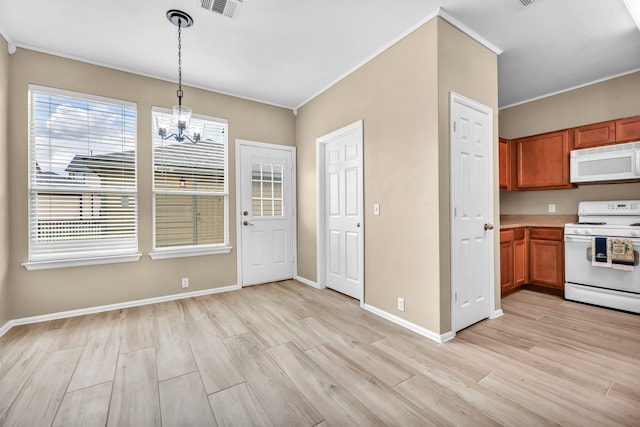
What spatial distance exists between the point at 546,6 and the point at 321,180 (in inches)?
112

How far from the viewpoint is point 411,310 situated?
2.73 metres

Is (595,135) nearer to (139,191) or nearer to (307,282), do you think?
(307,282)

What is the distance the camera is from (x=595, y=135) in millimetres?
3604

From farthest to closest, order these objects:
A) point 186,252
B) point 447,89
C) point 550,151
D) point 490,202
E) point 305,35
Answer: point 550,151 < point 186,252 < point 490,202 < point 305,35 < point 447,89

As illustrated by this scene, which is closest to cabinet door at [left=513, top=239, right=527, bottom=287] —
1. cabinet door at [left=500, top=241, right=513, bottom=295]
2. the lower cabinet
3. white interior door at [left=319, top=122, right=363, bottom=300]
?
the lower cabinet

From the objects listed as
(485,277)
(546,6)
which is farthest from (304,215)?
(546,6)

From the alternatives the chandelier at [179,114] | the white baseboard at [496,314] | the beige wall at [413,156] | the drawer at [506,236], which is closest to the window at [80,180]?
the chandelier at [179,114]

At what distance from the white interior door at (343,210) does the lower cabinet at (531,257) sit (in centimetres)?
182

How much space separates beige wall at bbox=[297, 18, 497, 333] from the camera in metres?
2.51

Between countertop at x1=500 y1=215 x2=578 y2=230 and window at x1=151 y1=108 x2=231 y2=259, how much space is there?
390 centimetres

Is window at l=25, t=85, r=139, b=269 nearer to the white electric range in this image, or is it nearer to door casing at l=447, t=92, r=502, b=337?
door casing at l=447, t=92, r=502, b=337

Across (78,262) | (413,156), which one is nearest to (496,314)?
(413,156)

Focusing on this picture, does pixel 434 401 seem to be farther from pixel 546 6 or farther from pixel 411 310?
pixel 546 6

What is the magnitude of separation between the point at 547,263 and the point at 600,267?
583mm
